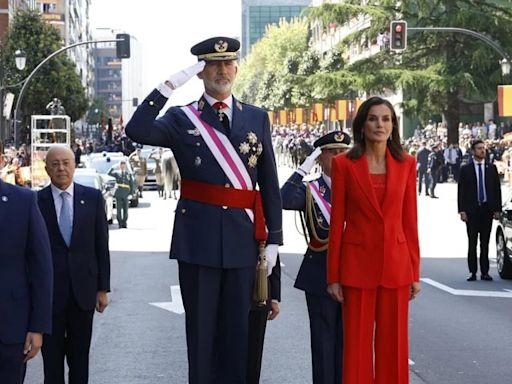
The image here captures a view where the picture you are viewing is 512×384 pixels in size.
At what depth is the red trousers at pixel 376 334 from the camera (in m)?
6.44

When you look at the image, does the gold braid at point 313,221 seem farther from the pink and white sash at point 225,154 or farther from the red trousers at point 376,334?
the pink and white sash at point 225,154

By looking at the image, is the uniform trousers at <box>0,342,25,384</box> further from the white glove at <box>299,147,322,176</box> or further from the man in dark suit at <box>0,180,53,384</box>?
the white glove at <box>299,147,322,176</box>

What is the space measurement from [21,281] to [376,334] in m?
1.86

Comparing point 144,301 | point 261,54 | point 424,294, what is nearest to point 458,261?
point 424,294

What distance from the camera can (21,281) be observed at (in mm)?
5672

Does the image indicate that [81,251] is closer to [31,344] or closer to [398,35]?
[31,344]

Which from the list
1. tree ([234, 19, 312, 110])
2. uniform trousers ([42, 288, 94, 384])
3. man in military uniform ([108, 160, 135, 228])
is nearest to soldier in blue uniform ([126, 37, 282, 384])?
uniform trousers ([42, 288, 94, 384])

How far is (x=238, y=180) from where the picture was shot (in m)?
6.47

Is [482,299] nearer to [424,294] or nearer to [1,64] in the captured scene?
[424,294]

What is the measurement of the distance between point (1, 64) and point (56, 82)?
20834mm

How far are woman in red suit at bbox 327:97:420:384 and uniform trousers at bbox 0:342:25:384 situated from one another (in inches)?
69.0

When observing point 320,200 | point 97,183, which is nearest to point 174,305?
point 320,200

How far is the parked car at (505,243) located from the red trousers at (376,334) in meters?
10.8

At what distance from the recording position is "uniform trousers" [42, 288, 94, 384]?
24.7 ft
